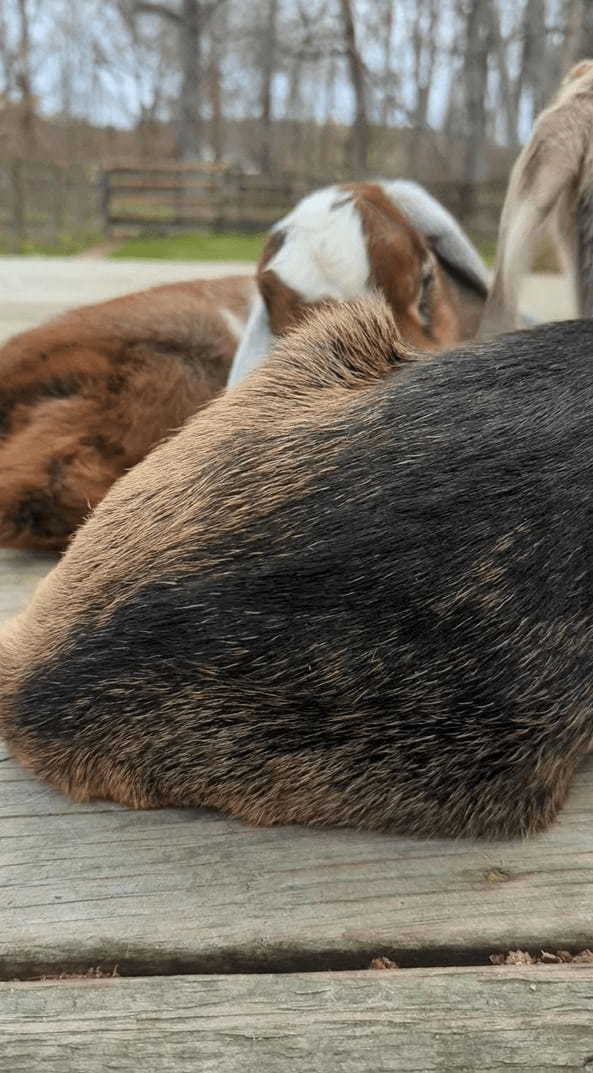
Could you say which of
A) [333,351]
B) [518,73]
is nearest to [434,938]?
[333,351]

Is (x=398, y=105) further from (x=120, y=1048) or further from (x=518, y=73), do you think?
(x=120, y=1048)

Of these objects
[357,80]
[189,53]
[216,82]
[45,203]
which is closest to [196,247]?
[45,203]

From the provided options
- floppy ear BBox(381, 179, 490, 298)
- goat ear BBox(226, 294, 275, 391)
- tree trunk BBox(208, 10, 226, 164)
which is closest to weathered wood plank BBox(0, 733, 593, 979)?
goat ear BBox(226, 294, 275, 391)

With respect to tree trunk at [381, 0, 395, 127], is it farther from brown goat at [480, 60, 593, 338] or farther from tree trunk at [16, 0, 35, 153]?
brown goat at [480, 60, 593, 338]

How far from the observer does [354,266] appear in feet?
7.59

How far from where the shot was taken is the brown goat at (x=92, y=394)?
7.45 ft

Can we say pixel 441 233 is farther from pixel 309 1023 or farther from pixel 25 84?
pixel 25 84

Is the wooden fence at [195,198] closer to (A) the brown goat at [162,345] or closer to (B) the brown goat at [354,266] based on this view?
(A) the brown goat at [162,345]

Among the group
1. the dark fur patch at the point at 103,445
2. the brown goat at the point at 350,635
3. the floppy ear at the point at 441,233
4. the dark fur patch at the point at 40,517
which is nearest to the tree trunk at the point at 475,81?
the floppy ear at the point at 441,233

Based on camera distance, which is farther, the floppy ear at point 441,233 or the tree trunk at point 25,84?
the tree trunk at point 25,84

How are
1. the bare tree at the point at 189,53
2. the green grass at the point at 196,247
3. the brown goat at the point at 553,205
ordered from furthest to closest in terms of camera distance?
the bare tree at the point at 189,53 → the green grass at the point at 196,247 → the brown goat at the point at 553,205

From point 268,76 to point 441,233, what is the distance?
90.6 ft

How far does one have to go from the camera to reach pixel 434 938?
3.74ft

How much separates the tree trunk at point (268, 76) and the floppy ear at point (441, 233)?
79.4ft
